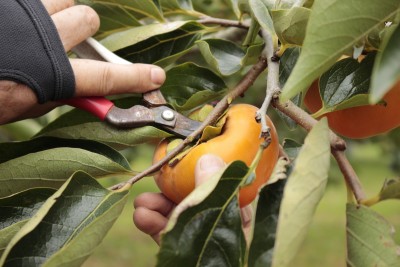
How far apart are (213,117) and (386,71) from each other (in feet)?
1.49

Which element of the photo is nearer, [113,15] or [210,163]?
[210,163]

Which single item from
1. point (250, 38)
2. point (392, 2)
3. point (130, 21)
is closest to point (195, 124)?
point (250, 38)

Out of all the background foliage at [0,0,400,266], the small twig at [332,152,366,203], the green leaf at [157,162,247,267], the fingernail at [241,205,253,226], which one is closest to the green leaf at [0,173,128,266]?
the background foliage at [0,0,400,266]

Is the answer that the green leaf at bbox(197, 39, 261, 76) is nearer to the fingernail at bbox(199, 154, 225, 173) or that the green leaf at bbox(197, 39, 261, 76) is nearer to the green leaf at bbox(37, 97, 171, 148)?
the green leaf at bbox(37, 97, 171, 148)

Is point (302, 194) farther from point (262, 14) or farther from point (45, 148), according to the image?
point (45, 148)

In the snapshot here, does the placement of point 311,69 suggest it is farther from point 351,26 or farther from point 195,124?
point 195,124

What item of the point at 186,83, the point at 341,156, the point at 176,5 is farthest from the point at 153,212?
the point at 176,5

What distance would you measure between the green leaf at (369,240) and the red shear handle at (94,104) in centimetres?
49

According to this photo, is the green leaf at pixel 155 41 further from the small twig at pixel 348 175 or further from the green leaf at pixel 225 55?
the small twig at pixel 348 175

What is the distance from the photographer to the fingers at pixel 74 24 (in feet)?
3.87

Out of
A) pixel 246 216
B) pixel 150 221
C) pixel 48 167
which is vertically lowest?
pixel 246 216

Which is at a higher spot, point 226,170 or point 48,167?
point 226,170

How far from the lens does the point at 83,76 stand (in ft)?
3.79

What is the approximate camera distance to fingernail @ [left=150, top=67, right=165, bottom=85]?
1180 mm
